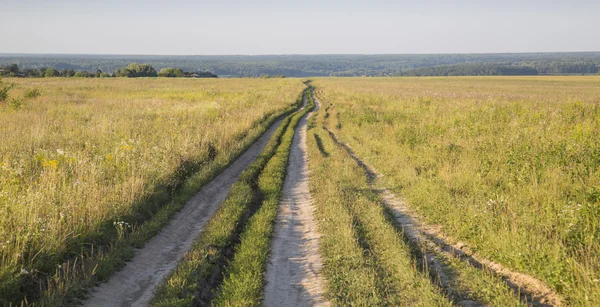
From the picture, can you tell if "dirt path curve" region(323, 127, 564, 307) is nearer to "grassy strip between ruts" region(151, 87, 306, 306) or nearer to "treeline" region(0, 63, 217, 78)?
"grassy strip between ruts" region(151, 87, 306, 306)

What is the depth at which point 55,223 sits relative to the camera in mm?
6328

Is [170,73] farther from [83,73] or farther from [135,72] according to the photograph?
[83,73]

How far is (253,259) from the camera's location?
6457 mm

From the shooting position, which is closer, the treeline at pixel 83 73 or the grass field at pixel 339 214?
the grass field at pixel 339 214

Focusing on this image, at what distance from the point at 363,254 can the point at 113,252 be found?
3.99 metres

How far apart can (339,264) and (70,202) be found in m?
4.75

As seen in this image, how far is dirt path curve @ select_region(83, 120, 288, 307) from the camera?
215 inches

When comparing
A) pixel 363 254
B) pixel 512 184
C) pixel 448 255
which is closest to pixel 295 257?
pixel 363 254

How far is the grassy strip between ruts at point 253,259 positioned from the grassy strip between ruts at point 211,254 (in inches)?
7.4

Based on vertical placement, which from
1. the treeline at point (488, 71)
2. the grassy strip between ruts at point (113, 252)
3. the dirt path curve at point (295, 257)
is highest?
the treeline at point (488, 71)

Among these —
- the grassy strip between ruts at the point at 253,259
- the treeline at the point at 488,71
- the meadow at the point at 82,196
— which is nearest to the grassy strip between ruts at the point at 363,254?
the grassy strip between ruts at the point at 253,259

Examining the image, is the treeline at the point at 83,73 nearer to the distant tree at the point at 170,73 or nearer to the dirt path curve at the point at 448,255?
the distant tree at the point at 170,73

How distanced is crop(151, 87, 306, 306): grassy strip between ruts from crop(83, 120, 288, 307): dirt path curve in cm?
25

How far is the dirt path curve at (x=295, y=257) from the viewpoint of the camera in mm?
5543
